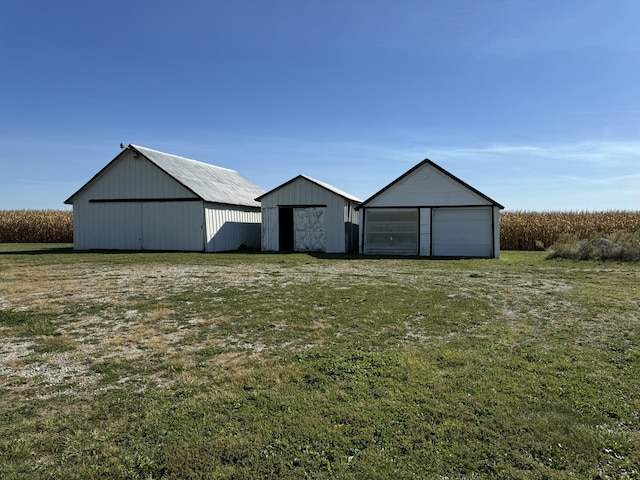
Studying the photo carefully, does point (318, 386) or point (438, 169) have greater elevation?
point (438, 169)

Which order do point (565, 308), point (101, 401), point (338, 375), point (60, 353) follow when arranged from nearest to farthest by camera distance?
1. point (101, 401)
2. point (338, 375)
3. point (60, 353)
4. point (565, 308)

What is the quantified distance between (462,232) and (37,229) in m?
32.9

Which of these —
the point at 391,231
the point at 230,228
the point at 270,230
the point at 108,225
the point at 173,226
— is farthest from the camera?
the point at 230,228

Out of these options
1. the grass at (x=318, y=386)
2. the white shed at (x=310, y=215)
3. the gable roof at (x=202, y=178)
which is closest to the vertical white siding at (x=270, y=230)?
the white shed at (x=310, y=215)

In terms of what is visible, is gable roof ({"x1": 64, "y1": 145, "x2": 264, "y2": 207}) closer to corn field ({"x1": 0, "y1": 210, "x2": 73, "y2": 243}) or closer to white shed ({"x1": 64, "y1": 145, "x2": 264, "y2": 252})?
white shed ({"x1": 64, "y1": 145, "x2": 264, "y2": 252})

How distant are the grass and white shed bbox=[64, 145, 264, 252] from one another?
1414 cm

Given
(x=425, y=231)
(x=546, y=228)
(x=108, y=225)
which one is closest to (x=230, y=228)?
(x=108, y=225)

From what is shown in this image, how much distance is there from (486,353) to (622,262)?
49.7 feet

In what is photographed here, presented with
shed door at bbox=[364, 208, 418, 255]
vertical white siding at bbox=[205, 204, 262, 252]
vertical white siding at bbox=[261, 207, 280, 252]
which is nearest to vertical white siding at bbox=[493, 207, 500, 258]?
shed door at bbox=[364, 208, 418, 255]

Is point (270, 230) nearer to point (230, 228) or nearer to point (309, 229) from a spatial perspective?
point (309, 229)

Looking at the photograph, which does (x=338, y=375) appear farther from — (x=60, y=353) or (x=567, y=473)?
(x=60, y=353)

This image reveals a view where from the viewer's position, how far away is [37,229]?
35500mm

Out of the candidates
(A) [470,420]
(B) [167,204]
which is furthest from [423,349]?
(B) [167,204]

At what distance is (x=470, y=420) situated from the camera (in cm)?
390
